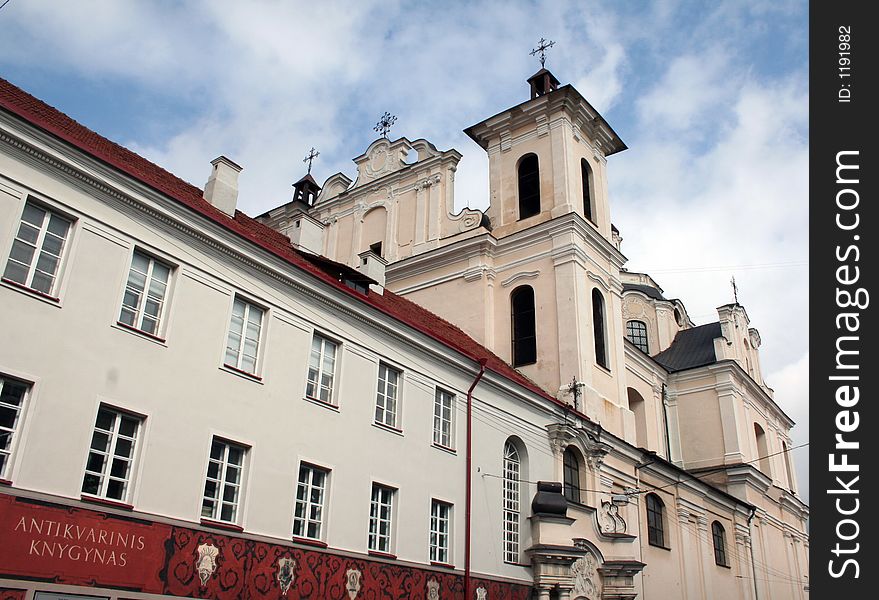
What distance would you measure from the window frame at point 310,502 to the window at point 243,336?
6.46ft

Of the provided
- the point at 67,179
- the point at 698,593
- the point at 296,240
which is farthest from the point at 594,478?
the point at 67,179

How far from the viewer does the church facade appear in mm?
11039

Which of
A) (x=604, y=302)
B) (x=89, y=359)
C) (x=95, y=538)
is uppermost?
(x=604, y=302)

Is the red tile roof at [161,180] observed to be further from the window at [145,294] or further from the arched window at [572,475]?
the arched window at [572,475]

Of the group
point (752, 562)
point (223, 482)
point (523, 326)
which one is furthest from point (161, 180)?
point (752, 562)

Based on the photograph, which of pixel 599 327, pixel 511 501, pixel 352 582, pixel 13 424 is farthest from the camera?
pixel 599 327

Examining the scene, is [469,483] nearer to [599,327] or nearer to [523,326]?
[523,326]

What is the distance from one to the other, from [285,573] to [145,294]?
15.8ft

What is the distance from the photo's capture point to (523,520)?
19719 mm

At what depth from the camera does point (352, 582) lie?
47.2 ft

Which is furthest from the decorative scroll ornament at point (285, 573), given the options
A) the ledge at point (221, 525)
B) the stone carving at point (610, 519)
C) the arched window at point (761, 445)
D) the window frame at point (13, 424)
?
the arched window at point (761, 445)

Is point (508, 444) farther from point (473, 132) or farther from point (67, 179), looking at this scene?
point (473, 132)

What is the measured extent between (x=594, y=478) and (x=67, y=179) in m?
16.1

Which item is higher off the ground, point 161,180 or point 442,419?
point 161,180
